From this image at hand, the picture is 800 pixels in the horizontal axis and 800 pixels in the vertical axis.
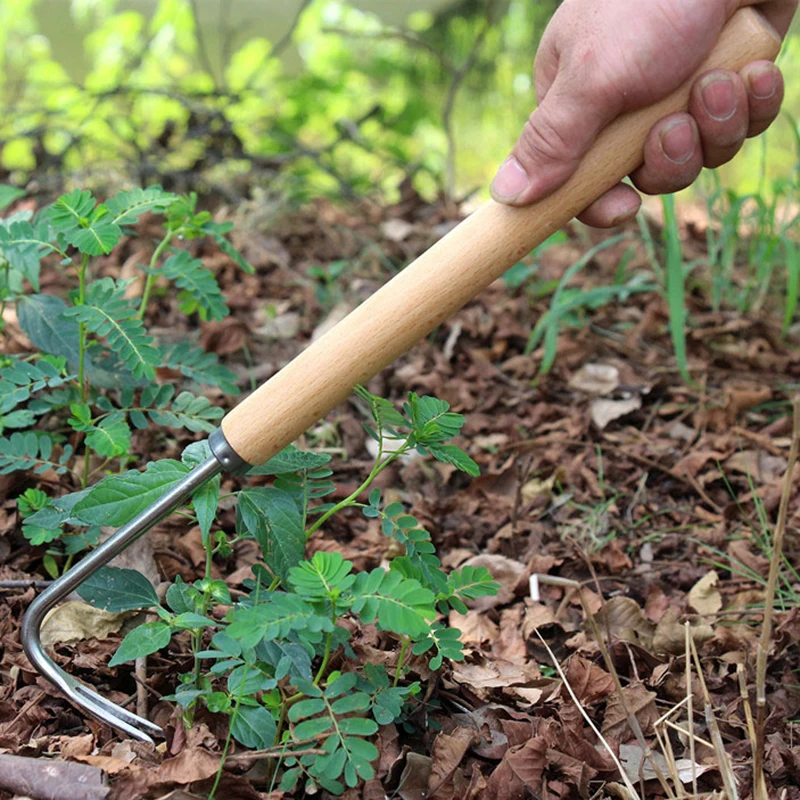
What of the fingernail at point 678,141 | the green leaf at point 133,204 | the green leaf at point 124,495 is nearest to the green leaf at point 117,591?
the green leaf at point 124,495

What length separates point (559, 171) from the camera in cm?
162

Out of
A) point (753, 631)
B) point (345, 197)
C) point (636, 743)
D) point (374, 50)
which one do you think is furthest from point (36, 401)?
point (374, 50)

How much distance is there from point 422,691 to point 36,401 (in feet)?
3.31

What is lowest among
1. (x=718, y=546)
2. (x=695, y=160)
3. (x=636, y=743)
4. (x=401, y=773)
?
(x=718, y=546)

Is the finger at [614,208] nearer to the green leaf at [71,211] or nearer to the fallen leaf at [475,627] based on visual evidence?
the fallen leaf at [475,627]

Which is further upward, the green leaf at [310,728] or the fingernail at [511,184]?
the fingernail at [511,184]

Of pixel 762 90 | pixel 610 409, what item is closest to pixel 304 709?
pixel 762 90

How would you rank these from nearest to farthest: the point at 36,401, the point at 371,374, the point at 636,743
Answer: the point at 371,374, the point at 636,743, the point at 36,401

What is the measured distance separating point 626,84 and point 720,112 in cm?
24

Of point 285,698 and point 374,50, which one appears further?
point 374,50

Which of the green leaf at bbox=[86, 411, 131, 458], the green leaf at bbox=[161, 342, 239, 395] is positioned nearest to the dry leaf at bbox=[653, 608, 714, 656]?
the green leaf at bbox=[161, 342, 239, 395]

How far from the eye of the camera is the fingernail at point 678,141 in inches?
67.9

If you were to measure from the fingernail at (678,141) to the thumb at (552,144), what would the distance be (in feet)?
0.42

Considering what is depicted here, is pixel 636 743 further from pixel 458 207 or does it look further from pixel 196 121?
pixel 196 121
